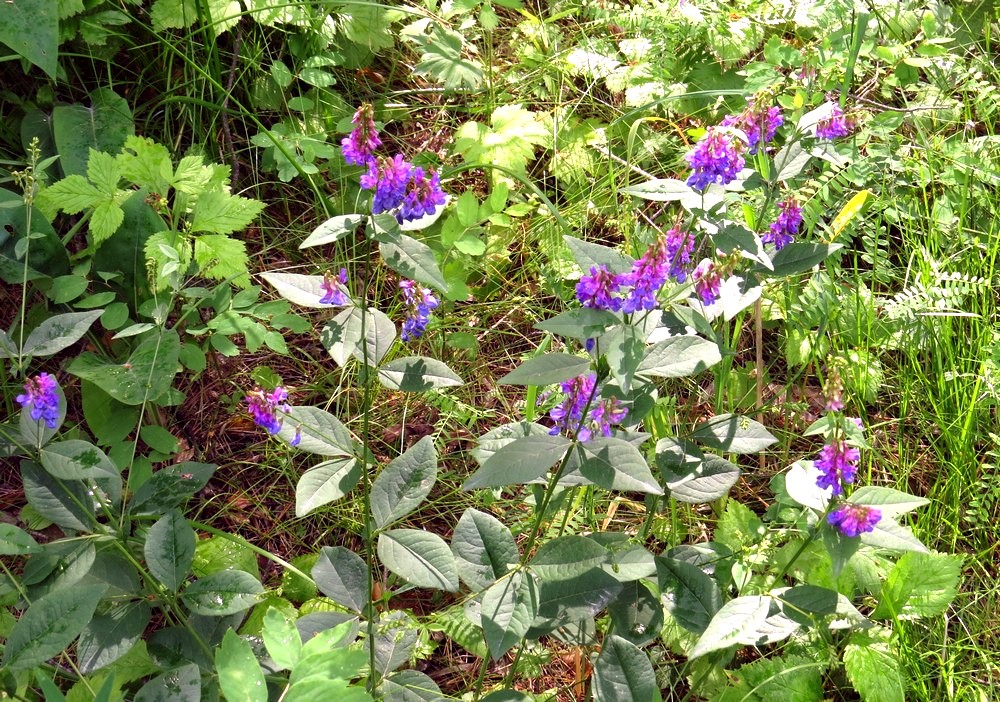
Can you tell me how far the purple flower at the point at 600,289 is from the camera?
1316 mm

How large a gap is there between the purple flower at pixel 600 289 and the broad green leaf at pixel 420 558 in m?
0.51

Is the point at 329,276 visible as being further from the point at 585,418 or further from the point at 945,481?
the point at 945,481

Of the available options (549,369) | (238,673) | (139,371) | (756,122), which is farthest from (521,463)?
(139,371)

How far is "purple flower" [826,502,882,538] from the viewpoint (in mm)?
1317

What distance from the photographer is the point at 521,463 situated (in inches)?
54.6

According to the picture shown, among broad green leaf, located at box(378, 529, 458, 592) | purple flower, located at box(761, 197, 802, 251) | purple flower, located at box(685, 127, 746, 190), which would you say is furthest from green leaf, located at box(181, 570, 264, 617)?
purple flower, located at box(761, 197, 802, 251)

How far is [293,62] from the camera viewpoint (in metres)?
2.84

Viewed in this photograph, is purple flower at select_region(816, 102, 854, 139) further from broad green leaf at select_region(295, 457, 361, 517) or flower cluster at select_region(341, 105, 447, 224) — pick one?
broad green leaf at select_region(295, 457, 361, 517)

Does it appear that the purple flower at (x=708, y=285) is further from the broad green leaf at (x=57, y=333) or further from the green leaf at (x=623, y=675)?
the broad green leaf at (x=57, y=333)

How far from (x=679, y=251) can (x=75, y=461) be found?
3.80ft

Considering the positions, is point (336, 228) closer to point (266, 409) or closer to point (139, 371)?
point (266, 409)

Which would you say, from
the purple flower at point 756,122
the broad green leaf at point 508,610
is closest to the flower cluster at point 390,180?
the purple flower at point 756,122

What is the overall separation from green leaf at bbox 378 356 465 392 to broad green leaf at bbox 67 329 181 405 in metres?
0.81

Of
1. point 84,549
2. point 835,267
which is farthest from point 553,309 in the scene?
point 84,549
